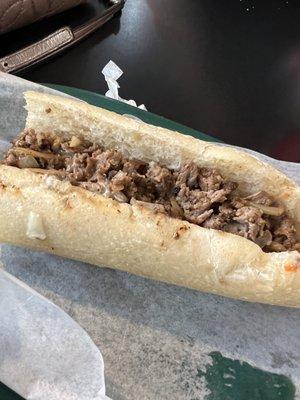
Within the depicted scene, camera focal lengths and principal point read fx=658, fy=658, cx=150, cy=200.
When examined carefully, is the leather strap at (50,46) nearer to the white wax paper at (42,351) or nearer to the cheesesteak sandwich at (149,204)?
the cheesesteak sandwich at (149,204)

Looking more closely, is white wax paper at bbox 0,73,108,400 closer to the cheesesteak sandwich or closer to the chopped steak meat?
the cheesesteak sandwich

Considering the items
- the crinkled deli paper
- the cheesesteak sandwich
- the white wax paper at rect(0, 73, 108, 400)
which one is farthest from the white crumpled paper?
the white wax paper at rect(0, 73, 108, 400)

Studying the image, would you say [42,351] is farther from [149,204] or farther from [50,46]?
[50,46]

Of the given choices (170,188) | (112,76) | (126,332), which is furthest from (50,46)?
(126,332)

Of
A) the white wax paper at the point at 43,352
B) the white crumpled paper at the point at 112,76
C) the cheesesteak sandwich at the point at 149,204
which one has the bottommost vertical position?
the white wax paper at the point at 43,352

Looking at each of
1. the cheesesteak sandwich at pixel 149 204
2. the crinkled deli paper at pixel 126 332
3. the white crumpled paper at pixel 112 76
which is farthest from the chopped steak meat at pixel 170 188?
the white crumpled paper at pixel 112 76

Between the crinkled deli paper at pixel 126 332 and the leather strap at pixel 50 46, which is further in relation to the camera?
the leather strap at pixel 50 46

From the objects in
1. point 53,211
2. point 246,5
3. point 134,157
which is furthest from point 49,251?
point 246,5

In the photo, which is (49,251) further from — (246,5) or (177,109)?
(246,5)
